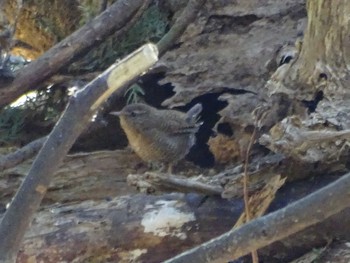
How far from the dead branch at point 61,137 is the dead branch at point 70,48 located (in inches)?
73.0

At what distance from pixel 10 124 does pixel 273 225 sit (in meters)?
2.08

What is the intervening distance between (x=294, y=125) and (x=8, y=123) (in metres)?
1.20

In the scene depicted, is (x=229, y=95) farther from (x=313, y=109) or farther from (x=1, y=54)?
(x=1, y=54)

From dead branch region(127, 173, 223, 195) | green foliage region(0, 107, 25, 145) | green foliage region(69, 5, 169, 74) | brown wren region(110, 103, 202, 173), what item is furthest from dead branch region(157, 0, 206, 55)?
dead branch region(127, 173, 223, 195)

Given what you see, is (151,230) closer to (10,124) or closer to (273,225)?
(10,124)

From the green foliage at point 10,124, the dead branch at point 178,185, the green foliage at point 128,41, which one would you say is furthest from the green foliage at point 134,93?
the dead branch at point 178,185

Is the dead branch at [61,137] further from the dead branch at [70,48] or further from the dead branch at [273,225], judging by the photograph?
the dead branch at [70,48]

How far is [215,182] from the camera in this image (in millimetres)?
2432

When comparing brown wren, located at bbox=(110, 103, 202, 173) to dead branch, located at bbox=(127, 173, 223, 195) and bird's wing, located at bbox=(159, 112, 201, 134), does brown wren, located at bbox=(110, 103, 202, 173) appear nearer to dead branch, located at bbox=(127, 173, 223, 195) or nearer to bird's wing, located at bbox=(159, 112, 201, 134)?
bird's wing, located at bbox=(159, 112, 201, 134)

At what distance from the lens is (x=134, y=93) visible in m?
3.17

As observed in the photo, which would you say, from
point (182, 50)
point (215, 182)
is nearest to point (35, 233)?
point (215, 182)

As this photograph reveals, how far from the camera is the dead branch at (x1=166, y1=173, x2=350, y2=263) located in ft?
3.68

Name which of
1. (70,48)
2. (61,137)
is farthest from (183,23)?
(61,137)

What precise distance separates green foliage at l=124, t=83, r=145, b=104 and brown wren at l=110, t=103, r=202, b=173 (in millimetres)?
26
